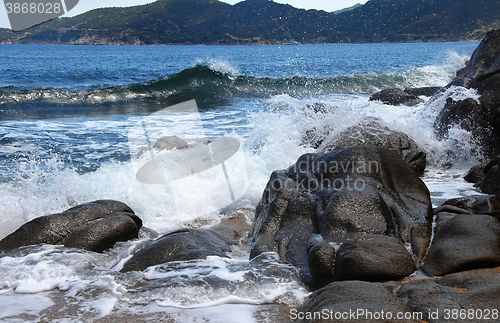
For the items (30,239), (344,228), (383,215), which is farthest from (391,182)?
(30,239)

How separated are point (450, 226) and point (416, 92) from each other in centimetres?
1124

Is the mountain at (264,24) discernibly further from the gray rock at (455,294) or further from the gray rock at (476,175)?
the gray rock at (455,294)

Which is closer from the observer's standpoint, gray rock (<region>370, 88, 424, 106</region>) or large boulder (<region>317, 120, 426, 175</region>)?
large boulder (<region>317, 120, 426, 175</region>)

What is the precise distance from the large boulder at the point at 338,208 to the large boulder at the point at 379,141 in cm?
255

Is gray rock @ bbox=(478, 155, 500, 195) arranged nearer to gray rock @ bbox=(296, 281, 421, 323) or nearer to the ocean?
the ocean

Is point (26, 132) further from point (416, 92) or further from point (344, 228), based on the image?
point (416, 92)

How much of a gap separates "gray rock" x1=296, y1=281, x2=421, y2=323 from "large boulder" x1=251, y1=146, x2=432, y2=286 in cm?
32

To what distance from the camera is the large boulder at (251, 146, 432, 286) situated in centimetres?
364

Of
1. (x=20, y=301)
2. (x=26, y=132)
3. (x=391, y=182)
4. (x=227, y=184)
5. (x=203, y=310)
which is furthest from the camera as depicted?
(x=26, y=132)

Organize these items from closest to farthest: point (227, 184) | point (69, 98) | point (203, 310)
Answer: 1. point (203, 310)
2. point (227, 184)
3. point (69, 98)

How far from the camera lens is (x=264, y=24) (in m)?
79.4

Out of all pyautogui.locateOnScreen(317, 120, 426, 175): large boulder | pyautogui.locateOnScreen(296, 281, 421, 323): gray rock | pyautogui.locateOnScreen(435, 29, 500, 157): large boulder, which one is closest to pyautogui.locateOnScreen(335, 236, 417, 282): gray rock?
pyautogui.locateOnScreen(296, 281, 421, 323): gray rock

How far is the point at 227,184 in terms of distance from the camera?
6992 mm

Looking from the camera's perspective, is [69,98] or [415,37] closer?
[69,98]
